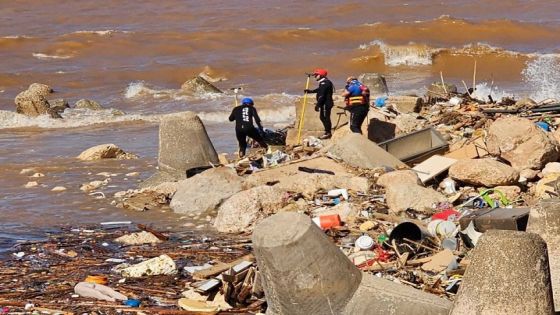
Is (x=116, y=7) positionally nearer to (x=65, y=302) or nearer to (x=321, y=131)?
(x=321, y=131)

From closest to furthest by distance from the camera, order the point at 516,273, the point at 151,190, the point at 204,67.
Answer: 1. the point at 516,273
2. the point at 151,190
3. the point at 204,67

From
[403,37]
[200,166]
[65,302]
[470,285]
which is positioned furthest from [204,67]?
[470,285]

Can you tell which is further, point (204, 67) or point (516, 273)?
point (204, 67)

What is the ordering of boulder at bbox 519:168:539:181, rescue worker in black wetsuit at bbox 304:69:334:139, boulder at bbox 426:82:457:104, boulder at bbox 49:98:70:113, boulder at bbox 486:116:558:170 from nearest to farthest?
1. boulder at bbox 519:168:539:181
2. boulder at bbox 486:116:558:170
3. rescue worker in black wetsuit at bbox 304:69:334:139
4. boulder at bbox 426:82:457:104
5. boulder at bbox 49:98:70:113

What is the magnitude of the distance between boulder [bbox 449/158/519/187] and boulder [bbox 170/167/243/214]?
304 centimetres

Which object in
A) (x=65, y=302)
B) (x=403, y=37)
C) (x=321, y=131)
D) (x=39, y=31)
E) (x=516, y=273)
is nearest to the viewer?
(x=516, y=273)

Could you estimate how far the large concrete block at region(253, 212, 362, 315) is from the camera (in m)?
7.21

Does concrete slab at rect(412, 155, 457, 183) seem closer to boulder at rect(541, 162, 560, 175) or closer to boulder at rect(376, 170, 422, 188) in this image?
boulder at rect(376, 170, 422, 188)

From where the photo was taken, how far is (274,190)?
488 inches

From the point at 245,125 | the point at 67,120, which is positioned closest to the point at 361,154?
the point at 245,125

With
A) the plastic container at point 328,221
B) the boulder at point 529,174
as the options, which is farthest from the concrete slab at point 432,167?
the plastic container at point 328,221

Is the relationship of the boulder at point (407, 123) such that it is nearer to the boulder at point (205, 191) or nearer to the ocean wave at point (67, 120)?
the boulder at point (205, 191)

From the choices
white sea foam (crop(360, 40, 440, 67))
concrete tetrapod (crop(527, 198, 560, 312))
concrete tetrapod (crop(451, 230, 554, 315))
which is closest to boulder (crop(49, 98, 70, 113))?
white sea foam (crop(360, 40, 440, 67))

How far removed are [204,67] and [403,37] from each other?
891cm
